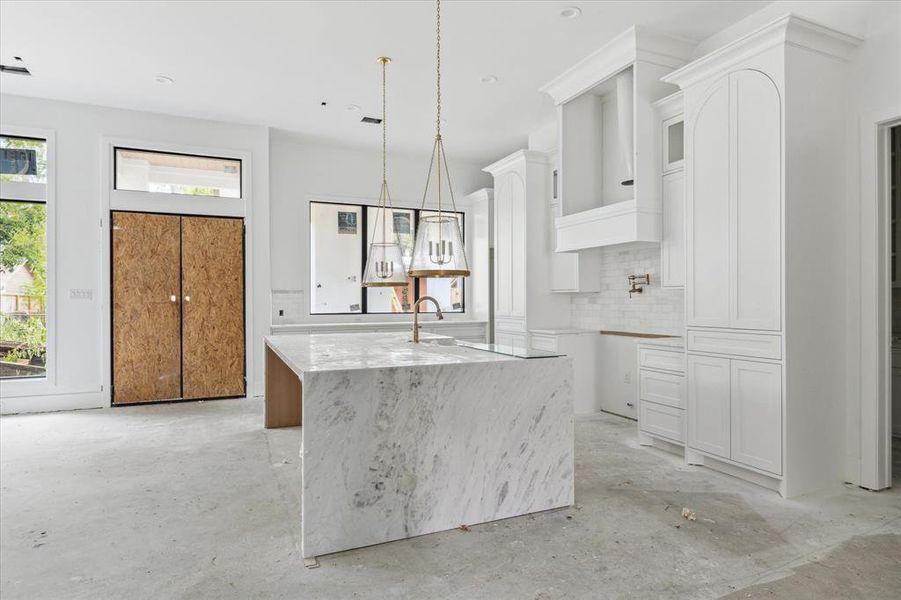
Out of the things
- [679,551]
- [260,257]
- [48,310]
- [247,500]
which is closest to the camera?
[679,551]

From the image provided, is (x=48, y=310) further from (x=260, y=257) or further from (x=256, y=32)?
(x=256, y=32)

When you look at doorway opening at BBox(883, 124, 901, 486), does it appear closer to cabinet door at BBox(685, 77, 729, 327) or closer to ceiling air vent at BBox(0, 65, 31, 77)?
cabinet door at BBox(685, 77, 729, 327)

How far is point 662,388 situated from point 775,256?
1.32 m

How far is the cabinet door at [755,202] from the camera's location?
297cm

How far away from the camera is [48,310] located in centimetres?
537

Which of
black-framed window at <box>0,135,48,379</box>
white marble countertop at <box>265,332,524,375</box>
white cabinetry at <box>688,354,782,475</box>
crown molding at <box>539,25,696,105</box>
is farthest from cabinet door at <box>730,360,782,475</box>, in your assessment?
black-framed window at <box>0,135,48,379</box>

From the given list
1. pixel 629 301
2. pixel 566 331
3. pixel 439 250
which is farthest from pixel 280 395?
pixel 629 301

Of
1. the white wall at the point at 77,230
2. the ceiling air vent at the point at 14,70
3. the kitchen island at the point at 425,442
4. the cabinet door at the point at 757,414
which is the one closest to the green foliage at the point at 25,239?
the white wall at the point at 77,230

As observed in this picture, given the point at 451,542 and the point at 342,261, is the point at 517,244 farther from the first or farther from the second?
the point at 451,542

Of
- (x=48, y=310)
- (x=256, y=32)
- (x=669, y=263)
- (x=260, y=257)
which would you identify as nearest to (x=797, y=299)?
(x=669, y=263)

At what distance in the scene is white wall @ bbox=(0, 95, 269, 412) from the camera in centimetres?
533

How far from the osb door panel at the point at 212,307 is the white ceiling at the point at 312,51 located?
4.40 ft

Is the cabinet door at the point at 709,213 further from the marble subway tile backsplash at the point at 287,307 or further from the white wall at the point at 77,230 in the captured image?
the white wall at the point at 77,230

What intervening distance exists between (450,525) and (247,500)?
1.25m
